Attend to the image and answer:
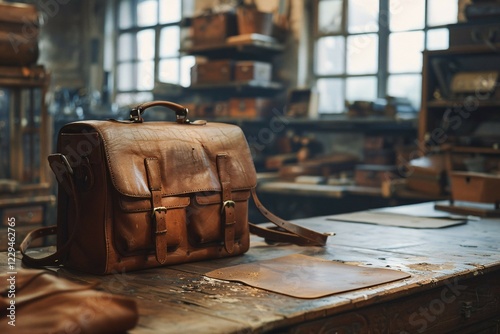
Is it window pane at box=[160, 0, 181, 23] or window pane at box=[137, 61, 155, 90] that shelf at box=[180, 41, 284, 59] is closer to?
window pane at box=[160, 0, 181, 23]

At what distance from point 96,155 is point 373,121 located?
13.8 ft

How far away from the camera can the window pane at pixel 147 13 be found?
26.7ft

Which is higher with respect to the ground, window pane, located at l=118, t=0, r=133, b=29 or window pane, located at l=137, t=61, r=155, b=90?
window pane, located at l=118, t=0, r=133, b=29

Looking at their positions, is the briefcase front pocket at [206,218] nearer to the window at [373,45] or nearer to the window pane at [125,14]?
the window at [373,45]

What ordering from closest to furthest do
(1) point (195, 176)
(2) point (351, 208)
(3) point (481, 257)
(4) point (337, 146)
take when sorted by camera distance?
(1) point (195, 176) < (3) point (481, 257) < (2) point (351, 208) < (4) point (337, 146)

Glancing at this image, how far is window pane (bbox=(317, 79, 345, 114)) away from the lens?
6277 millimetres

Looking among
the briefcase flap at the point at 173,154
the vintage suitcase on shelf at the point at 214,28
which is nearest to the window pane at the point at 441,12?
the vintage suitcase on shelf at the point at 214,28

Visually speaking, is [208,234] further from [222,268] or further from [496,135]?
[496,135]

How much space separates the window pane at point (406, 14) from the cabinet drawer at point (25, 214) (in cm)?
320

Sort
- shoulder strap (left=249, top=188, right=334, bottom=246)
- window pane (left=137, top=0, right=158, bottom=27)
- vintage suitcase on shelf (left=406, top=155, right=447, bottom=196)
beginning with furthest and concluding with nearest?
window pane (left=137, top=0, right=158, bottom=27) → vintage suitcase on shelf (left=406, top=155, right=447, bottom=196) → shoulder strap (left=249, top=188, right=334, bottom=246)

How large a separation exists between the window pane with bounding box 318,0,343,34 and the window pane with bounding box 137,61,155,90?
252 cm

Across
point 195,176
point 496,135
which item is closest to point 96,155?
point 195,176

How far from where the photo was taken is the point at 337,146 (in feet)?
20.6

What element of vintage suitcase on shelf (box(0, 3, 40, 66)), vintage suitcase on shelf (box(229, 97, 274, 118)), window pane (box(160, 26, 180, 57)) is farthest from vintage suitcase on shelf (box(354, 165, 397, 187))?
window pane (box(160, 26, 180, 57))
